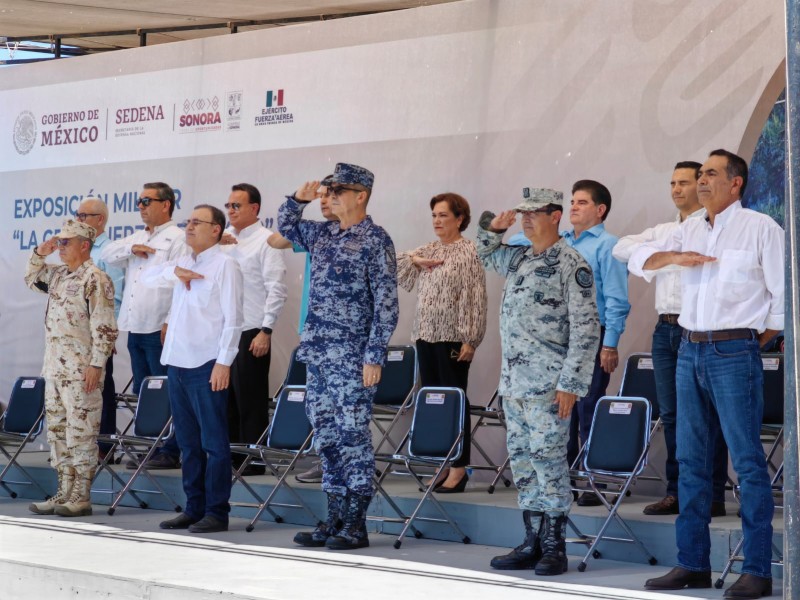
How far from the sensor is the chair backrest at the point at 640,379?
650 centimetres

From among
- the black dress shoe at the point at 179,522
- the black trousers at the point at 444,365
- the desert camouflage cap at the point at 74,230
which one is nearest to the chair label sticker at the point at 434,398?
the black trousers at the point at 444,365

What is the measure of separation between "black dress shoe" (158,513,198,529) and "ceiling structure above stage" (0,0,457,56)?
372 cm

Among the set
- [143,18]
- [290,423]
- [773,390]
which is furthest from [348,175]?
[143,18]

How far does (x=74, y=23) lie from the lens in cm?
955

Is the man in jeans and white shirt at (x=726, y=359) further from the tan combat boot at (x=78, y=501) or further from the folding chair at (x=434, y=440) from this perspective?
the tan combat boot at (x=78, y=501)

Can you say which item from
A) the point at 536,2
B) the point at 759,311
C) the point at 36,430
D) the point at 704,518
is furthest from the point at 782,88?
the point at 36,430

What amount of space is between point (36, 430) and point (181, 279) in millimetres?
1952

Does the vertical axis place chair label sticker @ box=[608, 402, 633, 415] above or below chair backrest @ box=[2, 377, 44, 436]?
above

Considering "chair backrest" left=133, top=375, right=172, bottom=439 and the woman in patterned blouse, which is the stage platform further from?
the woman in patterned blouse

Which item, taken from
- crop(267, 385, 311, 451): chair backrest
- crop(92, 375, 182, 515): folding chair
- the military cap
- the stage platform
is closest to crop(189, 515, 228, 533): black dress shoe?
the stage platform

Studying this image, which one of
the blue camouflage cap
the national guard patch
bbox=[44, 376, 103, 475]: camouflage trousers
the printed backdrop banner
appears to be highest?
the printed backdrop banner

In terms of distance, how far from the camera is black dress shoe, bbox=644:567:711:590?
4836 millimetres

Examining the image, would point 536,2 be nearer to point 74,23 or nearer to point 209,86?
point 209,86

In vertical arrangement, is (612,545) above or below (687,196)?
below
